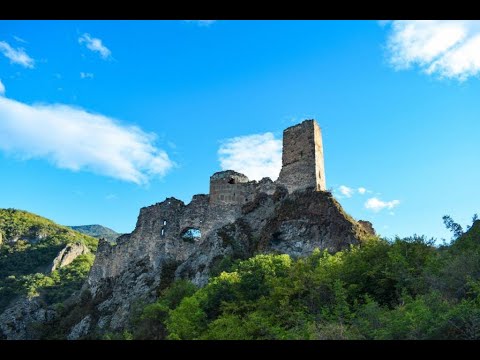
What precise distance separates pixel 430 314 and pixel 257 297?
939 centimetres

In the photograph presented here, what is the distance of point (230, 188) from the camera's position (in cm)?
3550

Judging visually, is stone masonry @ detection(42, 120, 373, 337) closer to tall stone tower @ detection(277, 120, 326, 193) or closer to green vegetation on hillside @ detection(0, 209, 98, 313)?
tall stone tower @ detection(277, 120, 326, 193)

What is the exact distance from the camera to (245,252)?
30.4 m

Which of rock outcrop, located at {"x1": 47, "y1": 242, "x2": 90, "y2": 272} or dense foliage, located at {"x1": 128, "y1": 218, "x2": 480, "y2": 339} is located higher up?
rock outcrop, located at {"x1": 47, "y1": 242, "x2": 90, "y2": 272}

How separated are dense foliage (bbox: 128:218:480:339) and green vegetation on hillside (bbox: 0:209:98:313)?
3779 centimetres

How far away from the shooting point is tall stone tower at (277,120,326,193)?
30.0m


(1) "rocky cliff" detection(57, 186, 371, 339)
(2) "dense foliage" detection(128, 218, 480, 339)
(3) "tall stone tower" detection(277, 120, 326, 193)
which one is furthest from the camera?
(3) "tall stone tower" detection(277, 120, 326, 193)

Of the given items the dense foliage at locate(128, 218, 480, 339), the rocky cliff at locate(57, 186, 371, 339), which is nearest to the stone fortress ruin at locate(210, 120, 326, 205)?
the rocky cliff at locate(57, 186, 371, 339)

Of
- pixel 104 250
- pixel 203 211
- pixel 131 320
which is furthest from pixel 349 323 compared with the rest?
pixel 104 250

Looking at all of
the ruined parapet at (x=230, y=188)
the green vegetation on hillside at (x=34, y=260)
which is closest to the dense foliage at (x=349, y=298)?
the ruined parapet at (x=230, y=188)

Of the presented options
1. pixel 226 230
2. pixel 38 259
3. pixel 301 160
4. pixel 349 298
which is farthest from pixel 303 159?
pixel 38 259
